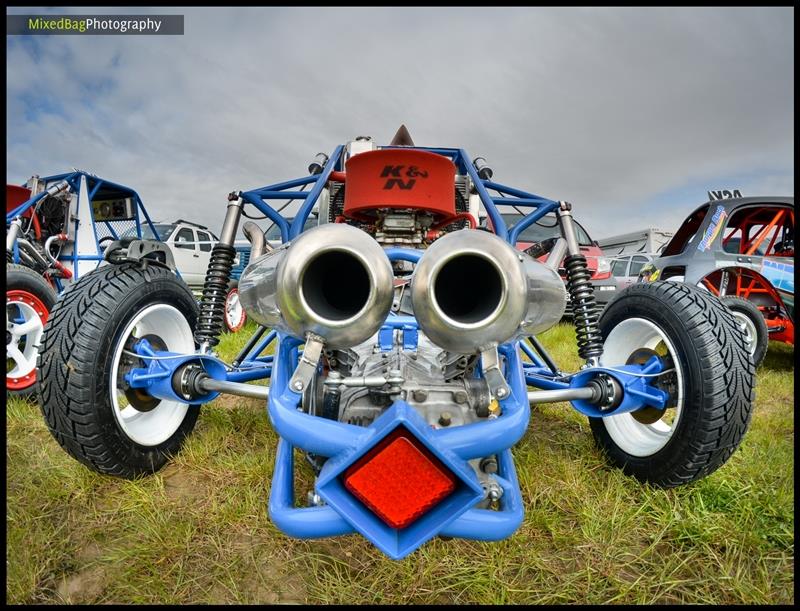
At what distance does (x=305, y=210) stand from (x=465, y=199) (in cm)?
122

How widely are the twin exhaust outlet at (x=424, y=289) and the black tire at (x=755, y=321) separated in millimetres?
4738

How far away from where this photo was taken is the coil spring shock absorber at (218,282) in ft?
6.92

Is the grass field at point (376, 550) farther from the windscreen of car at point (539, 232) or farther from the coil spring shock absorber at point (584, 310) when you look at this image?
the windscreen of car at point (539, 232)

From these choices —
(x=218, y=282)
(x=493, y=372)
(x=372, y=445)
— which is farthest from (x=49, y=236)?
(x=493, y=372)

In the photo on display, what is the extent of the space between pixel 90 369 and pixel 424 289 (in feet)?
5.12

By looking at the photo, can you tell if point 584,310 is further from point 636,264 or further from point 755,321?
point 636,264

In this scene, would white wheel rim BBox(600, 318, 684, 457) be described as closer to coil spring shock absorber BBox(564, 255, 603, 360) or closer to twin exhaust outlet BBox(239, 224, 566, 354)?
coil spring shock absorber BBox(564, 255, 603, 360)

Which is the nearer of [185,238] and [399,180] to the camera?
[399,180]

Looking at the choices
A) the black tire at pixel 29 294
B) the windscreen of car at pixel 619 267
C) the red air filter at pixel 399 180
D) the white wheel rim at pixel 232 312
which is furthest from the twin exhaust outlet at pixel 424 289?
the windscreen of car at pixel 619 267

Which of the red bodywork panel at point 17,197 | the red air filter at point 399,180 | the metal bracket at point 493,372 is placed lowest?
the metal bracket at point 493,372

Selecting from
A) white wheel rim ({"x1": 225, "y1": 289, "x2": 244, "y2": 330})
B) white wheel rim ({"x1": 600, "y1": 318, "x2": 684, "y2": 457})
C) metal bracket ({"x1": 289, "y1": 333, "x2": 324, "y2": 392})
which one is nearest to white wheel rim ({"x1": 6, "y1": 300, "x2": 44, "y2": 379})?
white wheel rim ({"x1": 225, "y1": 289, "x2": 244, "y2": 330})

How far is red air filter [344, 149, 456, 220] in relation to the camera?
1.87m

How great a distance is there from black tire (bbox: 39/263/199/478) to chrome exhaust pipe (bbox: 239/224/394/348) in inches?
44.1

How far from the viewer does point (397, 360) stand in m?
1.58
